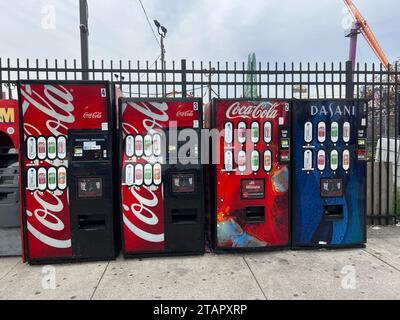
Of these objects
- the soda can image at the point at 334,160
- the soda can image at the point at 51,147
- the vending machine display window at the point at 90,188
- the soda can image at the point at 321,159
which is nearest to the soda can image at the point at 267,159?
the soda can image at the point at 321,159

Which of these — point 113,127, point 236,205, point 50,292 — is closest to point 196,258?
point 236,205

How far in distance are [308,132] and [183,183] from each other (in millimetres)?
1809

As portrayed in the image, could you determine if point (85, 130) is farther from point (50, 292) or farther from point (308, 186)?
point (308, 186)

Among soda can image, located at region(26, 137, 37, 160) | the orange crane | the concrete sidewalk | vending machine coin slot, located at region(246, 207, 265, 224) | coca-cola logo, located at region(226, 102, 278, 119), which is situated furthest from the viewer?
the orange crane

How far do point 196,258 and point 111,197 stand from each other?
1.35m

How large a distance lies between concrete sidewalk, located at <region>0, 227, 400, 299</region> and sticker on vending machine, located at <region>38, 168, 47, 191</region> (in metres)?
0.99

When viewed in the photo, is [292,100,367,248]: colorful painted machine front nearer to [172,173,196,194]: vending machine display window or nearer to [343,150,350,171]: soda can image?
[343,150,350,171]: soda can image

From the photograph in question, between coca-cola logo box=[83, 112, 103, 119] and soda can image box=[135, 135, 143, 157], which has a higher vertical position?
coca-cola logo box=[83, 112, 103, 119]

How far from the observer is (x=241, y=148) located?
156 inches

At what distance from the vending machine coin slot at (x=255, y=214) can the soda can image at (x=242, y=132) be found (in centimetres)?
92

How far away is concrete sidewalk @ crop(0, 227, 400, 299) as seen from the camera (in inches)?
119

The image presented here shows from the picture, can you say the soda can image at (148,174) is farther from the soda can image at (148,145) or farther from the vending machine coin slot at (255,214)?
the vending machine coin slot at (255,214)

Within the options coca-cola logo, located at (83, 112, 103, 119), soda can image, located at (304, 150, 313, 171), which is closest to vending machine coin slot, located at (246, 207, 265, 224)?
soda can image, located at (304, 150, 313, 171)

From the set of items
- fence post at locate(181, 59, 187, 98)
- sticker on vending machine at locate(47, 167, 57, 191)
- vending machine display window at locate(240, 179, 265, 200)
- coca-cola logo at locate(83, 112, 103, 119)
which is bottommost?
vending machine display window at locate(240, 179, 265, 200)
